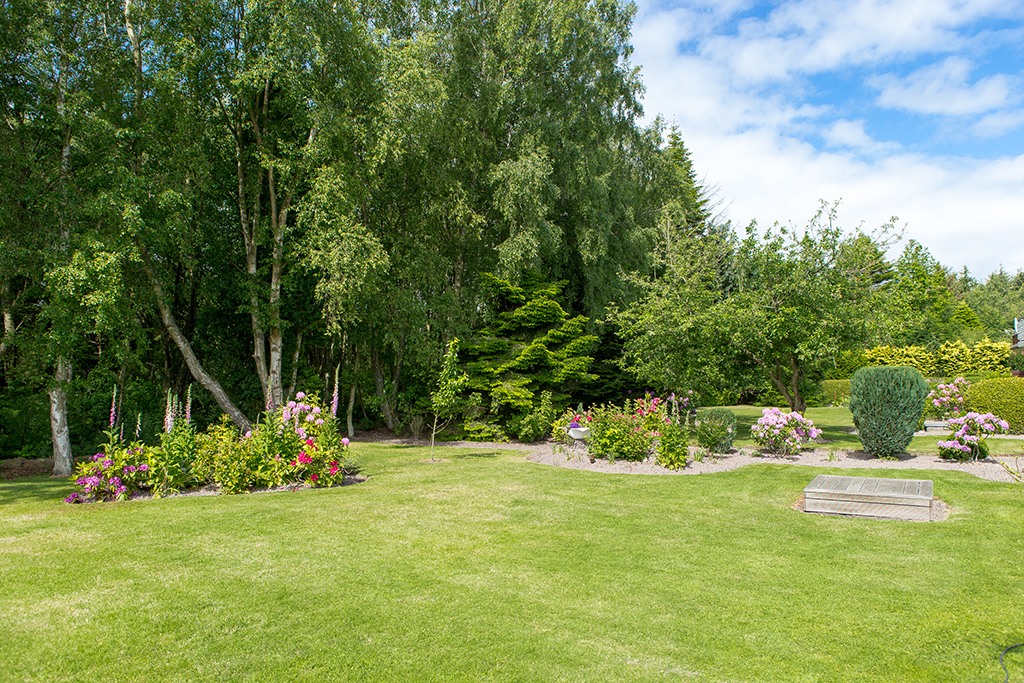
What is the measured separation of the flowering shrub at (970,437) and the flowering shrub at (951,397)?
363 cm

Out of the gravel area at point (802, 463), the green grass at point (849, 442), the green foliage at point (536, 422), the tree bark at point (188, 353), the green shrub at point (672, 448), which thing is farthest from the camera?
the green foliage at point (536, 422)

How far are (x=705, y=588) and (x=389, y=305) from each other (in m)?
12.1

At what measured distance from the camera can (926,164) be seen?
16.5m

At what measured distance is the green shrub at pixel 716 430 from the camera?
11133 millimetres

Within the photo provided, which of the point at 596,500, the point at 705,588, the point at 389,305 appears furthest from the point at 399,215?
the point at 705,588

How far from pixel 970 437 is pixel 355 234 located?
1219 cm

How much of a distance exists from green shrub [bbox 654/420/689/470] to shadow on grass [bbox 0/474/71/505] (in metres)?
9.11

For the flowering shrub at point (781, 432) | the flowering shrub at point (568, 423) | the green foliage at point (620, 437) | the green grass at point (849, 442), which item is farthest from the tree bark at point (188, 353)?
the green grass at point (849, 442)

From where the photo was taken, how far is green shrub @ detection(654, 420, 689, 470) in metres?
10.1

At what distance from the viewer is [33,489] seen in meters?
8.92

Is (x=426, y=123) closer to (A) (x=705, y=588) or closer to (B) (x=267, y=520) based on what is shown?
(B) (x=267, y=520)

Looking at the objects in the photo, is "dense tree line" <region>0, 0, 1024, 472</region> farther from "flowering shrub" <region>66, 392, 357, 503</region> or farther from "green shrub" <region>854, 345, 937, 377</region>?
"green shrub" <region>854, 345, 937, 377</region>

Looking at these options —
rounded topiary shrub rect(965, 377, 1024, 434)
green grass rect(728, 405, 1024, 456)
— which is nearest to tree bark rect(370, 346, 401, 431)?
green grass rect(728, 405, 1024, 456)

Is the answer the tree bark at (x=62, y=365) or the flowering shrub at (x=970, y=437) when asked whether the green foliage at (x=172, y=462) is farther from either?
the flowering shrub at (x=970, y=437)
